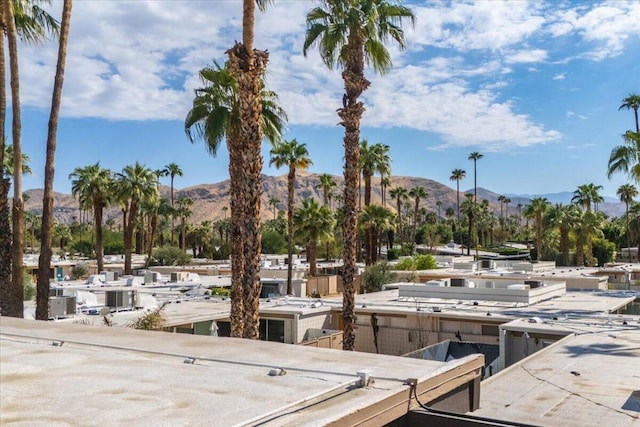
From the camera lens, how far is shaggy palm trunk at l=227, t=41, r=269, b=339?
16.1m

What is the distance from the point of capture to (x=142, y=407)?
5.83m

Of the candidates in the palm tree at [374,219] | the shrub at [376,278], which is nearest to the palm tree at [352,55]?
the shrub at [376,278]

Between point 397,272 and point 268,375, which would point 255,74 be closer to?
point 268,375

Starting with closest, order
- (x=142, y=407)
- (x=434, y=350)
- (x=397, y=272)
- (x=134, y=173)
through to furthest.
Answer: (x=142, y=407)
(x=434, y=350)
(x=397, y=272)
(x=134, y=173)

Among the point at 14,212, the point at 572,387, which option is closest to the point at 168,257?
the point at 14,212

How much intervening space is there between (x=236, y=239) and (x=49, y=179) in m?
5.86

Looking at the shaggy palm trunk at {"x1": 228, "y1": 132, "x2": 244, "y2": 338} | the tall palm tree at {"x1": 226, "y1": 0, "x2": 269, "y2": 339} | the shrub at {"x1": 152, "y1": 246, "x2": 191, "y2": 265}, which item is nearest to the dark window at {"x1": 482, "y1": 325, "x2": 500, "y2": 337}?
the shaggy palm trunk at {"x1": 228, "y1": 132, "x2": 244, "y2": 338}

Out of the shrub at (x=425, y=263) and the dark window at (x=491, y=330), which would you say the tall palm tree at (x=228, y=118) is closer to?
the dark window at (x=491, y=330)

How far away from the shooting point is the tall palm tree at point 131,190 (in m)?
52.7

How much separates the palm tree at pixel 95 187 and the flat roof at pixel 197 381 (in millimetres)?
44706

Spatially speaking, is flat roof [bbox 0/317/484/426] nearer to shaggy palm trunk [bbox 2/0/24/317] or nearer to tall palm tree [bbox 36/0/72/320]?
tall palm tree [bbox 36/0/72/320]

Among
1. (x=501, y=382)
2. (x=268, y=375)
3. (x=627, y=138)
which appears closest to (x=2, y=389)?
(x=268, y=375)

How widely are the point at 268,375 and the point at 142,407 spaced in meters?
1.70

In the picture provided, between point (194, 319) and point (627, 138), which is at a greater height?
point (627, 138)
